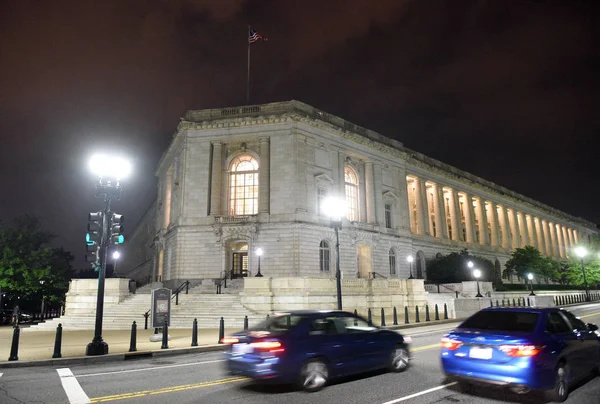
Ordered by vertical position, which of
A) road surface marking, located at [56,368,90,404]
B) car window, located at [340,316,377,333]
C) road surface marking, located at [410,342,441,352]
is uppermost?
car window, located at [340,316,377,333]

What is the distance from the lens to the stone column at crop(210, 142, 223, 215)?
1535 inches

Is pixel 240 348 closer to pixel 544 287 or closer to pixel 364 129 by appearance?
pixel 364 129

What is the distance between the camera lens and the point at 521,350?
22.2 feet

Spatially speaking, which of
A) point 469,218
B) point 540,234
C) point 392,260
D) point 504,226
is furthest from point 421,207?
point 540,234

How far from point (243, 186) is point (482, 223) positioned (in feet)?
151

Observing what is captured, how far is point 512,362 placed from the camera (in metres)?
6.79

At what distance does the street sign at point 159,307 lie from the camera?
1606cm

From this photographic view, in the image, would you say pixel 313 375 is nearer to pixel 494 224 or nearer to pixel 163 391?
pixel 163 391

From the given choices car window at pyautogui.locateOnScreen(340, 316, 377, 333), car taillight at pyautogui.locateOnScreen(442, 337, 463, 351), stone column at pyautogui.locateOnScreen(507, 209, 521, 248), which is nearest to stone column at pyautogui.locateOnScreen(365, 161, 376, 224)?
car window at pyautogui.locateOnScreen(340, 316, 377, 333)

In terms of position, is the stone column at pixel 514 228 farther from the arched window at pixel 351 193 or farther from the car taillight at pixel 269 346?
the car taillight at pixel 269 346

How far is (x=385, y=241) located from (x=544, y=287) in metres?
A: 27.3

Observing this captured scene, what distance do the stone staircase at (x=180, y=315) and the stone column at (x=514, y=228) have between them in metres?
67.1

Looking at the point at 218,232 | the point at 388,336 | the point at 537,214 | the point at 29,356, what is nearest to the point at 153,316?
the point at 29,356

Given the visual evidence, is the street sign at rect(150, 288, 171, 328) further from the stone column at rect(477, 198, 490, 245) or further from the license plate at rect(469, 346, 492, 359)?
the stone column at rect(477, 198, 490, 245)
